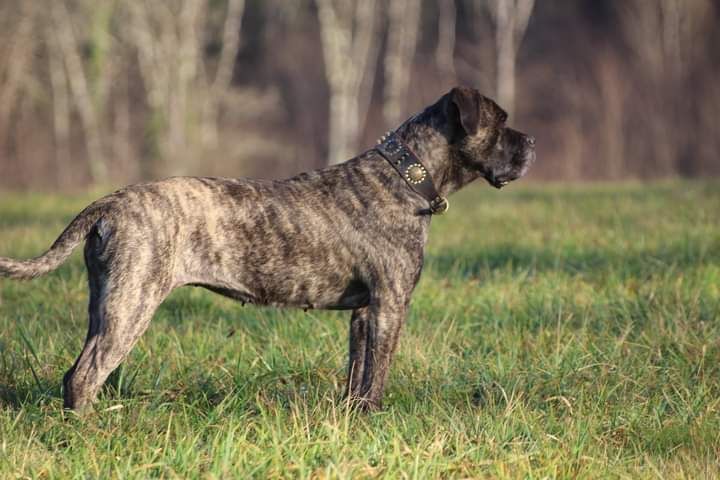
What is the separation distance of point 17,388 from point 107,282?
868mm

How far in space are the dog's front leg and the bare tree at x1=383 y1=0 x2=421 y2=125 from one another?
78.6 feet

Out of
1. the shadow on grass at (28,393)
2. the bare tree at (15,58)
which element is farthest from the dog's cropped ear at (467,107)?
the bare tree at (15,58)

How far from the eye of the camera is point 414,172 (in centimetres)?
503

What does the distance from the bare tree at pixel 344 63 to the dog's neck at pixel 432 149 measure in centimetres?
2178

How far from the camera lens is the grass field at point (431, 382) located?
12.4 ft

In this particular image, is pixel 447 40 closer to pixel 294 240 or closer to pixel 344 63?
pixel 344 63

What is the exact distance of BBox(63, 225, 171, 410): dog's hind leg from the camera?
170 inches

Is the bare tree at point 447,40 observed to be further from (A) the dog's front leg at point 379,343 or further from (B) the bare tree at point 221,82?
(A) the dog's front leg at point 379,343

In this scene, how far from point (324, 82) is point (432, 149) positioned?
2942 cm

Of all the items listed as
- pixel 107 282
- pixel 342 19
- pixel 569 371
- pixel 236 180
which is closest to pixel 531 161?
pixel 569 371

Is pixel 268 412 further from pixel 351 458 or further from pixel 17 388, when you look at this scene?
pixel 17 388

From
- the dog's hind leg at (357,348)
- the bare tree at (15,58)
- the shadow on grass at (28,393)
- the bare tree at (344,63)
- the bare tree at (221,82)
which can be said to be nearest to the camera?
the shadow on grass at (28,393)

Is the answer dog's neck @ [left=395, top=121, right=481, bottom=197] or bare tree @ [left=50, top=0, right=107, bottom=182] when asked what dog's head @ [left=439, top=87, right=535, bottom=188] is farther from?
bare tree @ [left=50, top=0, right=107, bottom=182]

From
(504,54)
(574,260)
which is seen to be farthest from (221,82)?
(574,260)
